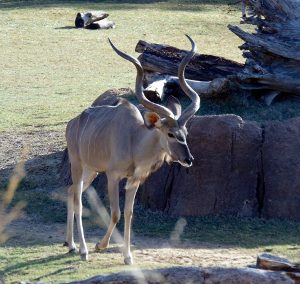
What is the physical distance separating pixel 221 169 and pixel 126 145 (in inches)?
80.3

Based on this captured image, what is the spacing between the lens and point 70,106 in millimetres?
17344

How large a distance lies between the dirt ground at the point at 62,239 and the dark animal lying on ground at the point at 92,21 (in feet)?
45.2

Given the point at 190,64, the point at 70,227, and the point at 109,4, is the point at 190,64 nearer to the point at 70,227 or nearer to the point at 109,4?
the point at 70,227

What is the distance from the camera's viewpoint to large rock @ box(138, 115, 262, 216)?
1063cm

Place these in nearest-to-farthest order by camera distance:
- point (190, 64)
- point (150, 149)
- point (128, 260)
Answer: point (128, 260) < point (150, 149) < point (190, 64)

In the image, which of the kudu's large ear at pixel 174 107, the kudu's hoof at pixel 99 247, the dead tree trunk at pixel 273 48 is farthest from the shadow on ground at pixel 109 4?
the kudu's hoof at pixel 99 247

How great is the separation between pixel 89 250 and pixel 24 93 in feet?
33.8

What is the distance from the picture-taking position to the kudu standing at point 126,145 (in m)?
8.68

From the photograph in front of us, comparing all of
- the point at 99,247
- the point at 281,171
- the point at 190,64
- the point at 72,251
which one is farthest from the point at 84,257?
the point at 190,64

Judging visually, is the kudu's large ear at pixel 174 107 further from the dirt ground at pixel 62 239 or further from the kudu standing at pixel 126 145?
the dirt ground at pixel 62 239

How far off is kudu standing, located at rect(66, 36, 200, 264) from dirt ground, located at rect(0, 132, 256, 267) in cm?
51

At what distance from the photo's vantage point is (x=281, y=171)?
10656mm

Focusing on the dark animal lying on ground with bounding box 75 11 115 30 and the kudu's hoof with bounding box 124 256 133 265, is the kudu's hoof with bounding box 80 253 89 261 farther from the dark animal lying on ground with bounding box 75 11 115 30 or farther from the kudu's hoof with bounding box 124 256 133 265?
the dark animal lying on ground with bounding box 75 11 115 30

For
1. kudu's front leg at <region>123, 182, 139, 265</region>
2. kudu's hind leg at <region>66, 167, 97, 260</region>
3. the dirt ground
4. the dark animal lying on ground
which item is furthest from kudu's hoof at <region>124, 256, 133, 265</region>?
the dark animal lying on ground
